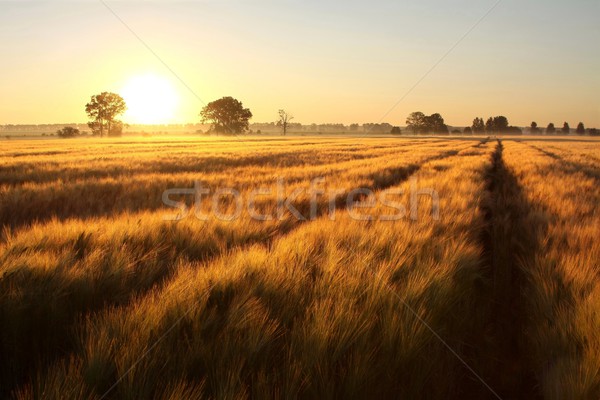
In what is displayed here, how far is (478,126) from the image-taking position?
484 feet

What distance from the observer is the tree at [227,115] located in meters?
91.8

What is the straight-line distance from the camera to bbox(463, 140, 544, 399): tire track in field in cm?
166

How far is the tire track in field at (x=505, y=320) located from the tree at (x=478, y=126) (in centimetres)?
16413

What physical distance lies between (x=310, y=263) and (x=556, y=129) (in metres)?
192

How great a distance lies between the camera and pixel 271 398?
1.15 meters

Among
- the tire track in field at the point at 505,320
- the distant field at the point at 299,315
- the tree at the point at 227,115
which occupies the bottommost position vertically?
the tire track in field at the point at 505,320

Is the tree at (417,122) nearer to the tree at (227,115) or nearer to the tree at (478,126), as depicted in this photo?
the tree at (478,126)

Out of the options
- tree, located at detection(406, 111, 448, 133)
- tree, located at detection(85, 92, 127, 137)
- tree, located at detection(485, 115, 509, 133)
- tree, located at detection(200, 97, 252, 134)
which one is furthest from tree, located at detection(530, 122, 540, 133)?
tree, located at detection(85, 92, 127, 137)

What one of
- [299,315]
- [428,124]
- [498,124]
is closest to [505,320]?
[299,315]

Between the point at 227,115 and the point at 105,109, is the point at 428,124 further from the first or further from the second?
the point at 105,109

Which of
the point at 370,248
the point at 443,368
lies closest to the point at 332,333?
the point at 443,368

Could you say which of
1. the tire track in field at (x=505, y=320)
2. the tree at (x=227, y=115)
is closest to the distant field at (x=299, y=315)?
the tire track in field at (x=505, y=320)

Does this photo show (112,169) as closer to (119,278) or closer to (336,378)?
(119,278)

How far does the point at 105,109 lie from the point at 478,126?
14125 centimetres
